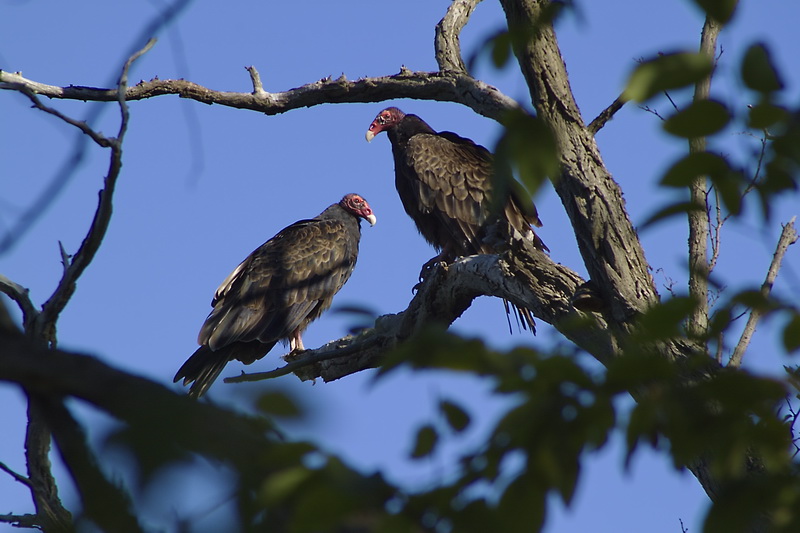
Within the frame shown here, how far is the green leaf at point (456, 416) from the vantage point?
1.12 m

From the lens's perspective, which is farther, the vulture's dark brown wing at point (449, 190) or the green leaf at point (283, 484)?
the vulture's dark brown wing at point (449, 190)

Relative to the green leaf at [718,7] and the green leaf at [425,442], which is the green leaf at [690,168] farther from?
the green leaf at [425,442]

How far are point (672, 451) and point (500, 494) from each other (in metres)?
0.21

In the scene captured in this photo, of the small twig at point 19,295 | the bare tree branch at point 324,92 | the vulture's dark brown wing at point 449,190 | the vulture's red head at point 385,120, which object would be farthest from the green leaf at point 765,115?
the vulture's red head at point 385,120

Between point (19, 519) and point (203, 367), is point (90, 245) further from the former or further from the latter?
point (203, 367)

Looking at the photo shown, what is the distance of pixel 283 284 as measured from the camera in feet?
21.2

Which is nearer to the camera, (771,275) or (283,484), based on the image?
(283,484)

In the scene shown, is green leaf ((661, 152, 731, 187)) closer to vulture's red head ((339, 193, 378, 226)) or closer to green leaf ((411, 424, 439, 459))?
green leaf ((411, 424, 439, 459))

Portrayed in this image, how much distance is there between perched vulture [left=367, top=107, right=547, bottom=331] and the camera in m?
5.66

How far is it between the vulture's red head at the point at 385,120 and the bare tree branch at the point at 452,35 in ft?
5.71

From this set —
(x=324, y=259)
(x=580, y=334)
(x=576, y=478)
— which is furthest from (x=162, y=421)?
(x=324, y=259)

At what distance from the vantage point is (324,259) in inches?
265

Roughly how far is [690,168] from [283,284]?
5640mm

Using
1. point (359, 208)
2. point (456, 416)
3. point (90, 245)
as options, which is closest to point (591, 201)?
point (90, 245)
